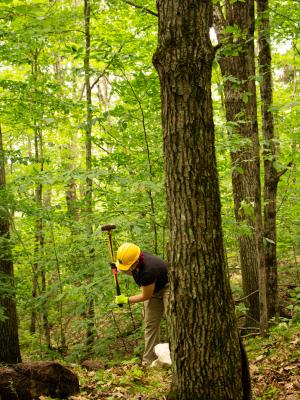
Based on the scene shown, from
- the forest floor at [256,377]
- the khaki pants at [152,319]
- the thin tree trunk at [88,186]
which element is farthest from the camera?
the thin tree trunk at [88,186]

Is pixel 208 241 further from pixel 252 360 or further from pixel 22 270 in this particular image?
pixel 22 270

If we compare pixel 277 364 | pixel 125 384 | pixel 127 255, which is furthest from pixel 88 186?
pixel 277 364

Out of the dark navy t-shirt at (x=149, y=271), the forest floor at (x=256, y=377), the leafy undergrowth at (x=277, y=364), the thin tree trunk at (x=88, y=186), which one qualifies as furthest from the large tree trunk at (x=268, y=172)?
the thin tree trunk at (x=88, y=186)

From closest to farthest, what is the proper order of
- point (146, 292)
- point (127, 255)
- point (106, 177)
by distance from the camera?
point (127, 255) → point (146, 292) → point (106, 177)

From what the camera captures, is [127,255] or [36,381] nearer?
[36,381]

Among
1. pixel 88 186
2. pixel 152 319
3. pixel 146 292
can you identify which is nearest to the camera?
pixel 146 292

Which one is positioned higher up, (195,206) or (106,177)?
(106,177)

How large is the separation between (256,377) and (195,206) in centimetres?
245

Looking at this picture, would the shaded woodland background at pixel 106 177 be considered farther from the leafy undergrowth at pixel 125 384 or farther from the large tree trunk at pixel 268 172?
the leafy undergrowth at pixel 125 384

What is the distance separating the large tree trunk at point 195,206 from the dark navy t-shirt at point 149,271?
256cm

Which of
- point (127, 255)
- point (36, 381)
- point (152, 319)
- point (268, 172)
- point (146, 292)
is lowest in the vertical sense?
point (152, 319)

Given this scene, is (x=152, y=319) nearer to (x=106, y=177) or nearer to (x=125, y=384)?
(x=125, y=384)

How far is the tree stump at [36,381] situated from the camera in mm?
4297

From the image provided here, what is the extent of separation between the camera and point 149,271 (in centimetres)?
591
